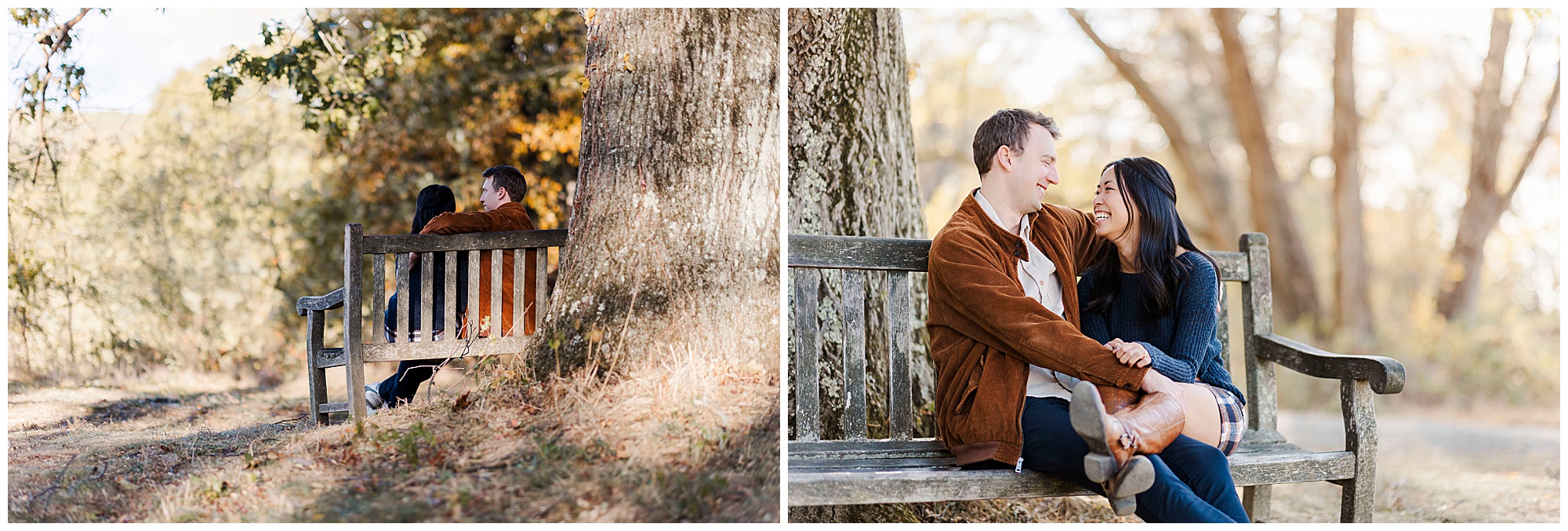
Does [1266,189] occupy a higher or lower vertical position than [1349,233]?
higher

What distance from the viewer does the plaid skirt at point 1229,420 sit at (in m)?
2.68

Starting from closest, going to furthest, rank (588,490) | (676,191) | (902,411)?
(588,490) → (902,411) → (676,191)

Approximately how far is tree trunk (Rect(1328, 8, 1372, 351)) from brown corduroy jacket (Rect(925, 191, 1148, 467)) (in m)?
7.80

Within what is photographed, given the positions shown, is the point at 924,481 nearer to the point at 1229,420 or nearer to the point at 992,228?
the point at 992,228

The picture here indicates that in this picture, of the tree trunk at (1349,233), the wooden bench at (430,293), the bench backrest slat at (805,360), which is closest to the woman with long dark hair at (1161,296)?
the bench backrest slat at (805,360)

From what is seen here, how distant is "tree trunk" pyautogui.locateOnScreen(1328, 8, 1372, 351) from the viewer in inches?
367

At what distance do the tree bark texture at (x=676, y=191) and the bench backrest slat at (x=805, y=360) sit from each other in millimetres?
319

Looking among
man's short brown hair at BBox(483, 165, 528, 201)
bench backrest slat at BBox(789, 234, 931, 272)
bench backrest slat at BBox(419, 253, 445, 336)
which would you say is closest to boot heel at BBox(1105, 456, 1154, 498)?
bench backrest slat at BBox(789, 234, 931, 272)

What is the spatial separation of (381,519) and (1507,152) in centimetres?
1136

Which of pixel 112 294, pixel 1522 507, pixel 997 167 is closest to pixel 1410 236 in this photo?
pixel 1522 507

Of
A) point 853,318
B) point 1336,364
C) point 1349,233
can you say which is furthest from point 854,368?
point 1349,233

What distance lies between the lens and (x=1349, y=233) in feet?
31.8

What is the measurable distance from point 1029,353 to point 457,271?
2166 millimetres

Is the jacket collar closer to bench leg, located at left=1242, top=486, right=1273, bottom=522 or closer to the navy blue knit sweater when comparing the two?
the navy blue knit sweater
